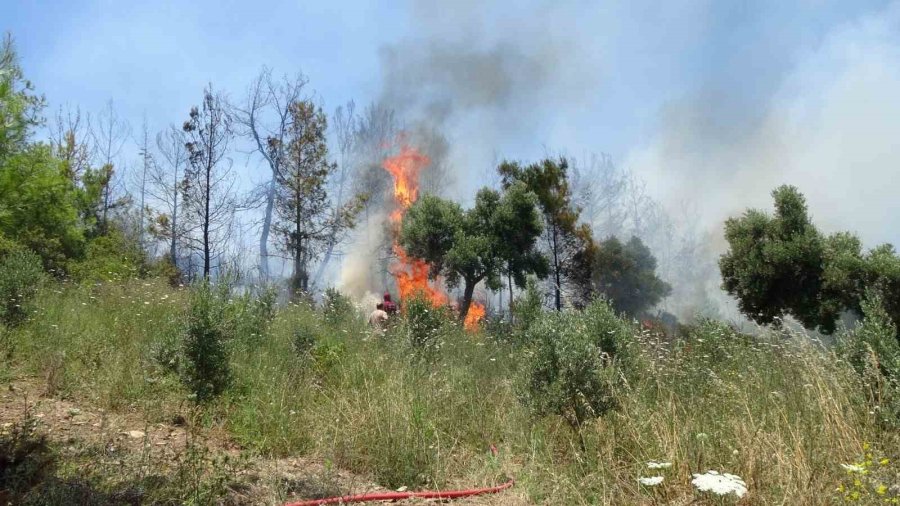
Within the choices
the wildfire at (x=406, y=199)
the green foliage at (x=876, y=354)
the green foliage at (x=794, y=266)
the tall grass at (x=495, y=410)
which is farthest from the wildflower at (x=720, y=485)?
the wildfire at (x=406, y=199)

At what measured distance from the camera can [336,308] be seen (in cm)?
1060

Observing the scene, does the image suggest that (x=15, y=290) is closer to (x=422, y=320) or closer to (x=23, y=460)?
(x=23, y=460)

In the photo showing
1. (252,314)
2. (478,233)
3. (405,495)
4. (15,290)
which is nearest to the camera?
(405,495)

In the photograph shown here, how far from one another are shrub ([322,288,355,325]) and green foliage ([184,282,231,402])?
4359mm

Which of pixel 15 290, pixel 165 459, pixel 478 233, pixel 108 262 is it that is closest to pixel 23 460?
pixel 165 459

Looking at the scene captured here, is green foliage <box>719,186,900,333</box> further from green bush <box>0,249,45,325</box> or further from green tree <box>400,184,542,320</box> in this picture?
green bush <box>0,249,45,325</box>

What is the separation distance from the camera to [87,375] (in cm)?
575

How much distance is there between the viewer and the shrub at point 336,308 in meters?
9.59

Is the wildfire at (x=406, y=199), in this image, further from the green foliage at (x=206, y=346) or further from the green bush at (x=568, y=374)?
the green foliage at (x=206, y=346)

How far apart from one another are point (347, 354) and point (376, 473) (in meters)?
2.55

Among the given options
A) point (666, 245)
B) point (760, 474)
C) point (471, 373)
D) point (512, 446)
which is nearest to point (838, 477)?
point (760, 474)

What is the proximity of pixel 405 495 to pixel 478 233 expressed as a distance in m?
15.5

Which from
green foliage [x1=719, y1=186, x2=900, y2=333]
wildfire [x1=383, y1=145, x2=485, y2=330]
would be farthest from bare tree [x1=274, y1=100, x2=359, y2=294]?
green foliage [x1=719, y1=186, x2=900, y2=333]

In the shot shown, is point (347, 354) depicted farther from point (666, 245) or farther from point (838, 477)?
point (666, 245)
